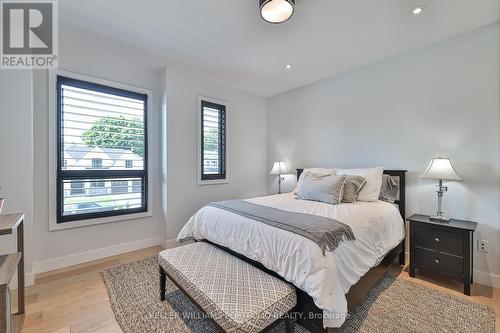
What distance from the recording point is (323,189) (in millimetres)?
2670

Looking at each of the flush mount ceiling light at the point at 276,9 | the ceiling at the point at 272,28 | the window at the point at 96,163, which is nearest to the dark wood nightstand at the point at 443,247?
the ceiling at the point at 272,28

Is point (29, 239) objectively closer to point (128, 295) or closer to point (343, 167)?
point (128, 295)

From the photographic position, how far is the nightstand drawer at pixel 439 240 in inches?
85.7

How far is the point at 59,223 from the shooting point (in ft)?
8.68

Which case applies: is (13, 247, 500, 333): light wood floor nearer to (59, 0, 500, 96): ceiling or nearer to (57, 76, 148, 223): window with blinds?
(57, 76, 148, 223): window with blinds

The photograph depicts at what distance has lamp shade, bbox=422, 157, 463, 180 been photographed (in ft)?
7.45

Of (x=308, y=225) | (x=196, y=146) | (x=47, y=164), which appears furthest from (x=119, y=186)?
(x=308, y=225)

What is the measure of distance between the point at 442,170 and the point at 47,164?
432cm

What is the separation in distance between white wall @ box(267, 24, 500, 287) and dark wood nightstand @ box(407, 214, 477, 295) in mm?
314

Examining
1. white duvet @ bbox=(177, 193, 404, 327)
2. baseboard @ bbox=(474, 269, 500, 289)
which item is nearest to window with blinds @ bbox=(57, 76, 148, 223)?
white duvet @ bbox=(177, 193, 404, 327)

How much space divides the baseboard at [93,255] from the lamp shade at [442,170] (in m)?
3.46

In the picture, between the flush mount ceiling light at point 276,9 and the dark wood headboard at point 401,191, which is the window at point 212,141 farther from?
the dark wood headboard at point 401,191

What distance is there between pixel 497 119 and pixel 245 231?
2.76 metres

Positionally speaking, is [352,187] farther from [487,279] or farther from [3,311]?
[3,311]
